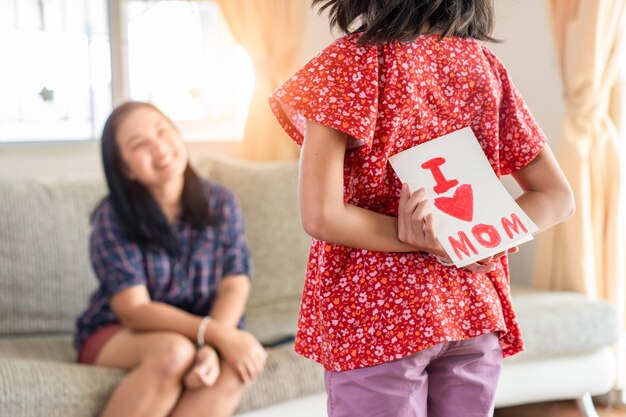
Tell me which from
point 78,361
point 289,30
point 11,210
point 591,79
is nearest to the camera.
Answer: point 78,361

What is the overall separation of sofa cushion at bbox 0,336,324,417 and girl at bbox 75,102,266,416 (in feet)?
0.19

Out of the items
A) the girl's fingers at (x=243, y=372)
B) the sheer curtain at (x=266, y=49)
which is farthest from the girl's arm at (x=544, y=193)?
the sheer curtain at (x=266, y=49)

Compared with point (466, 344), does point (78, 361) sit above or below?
below

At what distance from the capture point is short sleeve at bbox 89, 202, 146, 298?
2002mm

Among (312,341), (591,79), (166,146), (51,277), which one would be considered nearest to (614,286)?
(591,79)

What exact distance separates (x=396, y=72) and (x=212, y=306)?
4.17 feet

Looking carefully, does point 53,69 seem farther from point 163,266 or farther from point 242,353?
point 242,353

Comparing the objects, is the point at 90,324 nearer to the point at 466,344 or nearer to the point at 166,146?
the point at 166,146

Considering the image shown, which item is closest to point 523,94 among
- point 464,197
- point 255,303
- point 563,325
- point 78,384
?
point 563,325

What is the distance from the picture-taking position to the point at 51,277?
2.32 meters

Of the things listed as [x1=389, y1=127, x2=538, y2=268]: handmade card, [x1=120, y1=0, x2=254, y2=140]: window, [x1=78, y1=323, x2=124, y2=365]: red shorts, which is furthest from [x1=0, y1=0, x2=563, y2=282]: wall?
[x1=389, y1=127, x2=538, y2=268]: handmade card

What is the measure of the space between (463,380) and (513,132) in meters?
0.31

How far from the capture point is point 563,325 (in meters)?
2.29

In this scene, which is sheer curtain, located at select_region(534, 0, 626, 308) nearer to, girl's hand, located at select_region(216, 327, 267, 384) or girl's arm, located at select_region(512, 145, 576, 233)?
girl's hand, located at select_region(216, 327, 267, 384)
